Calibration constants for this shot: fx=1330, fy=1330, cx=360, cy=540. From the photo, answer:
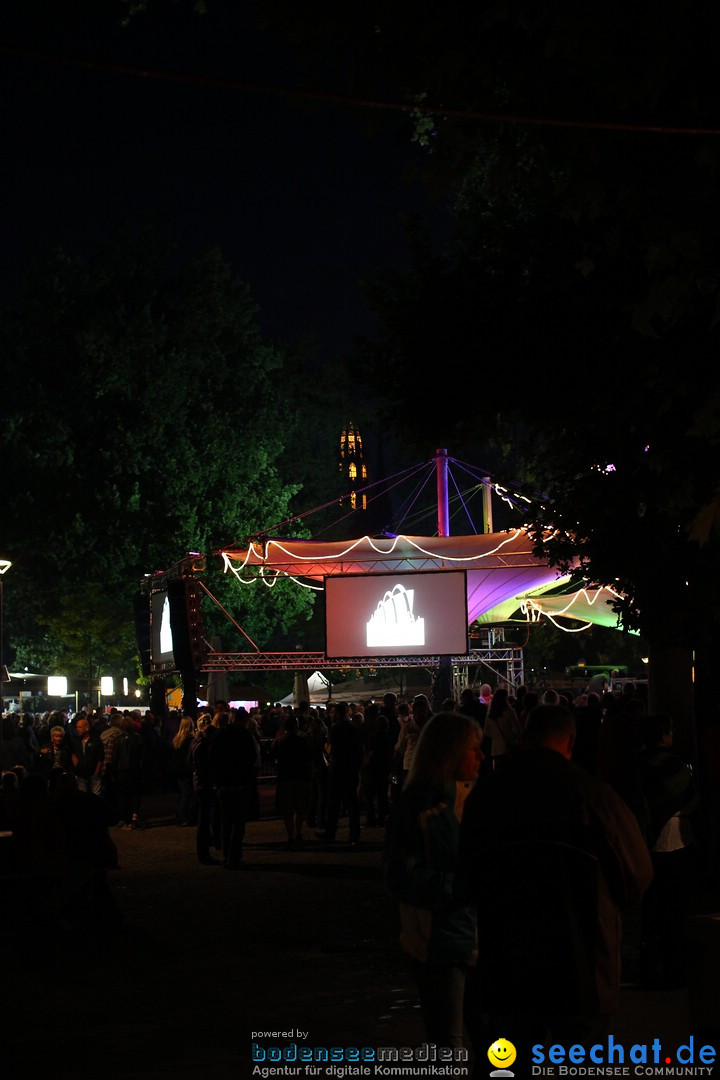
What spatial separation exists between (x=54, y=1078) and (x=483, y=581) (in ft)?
83.1

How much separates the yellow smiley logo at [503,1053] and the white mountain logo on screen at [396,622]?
23715 millimetres

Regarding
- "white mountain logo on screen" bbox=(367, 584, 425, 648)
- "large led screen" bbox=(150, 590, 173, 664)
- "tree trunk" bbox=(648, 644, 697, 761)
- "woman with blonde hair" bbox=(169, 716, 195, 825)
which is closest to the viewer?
"tree trunk" bbox=(648, 644, 697, 761)

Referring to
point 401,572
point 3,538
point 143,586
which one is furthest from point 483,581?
point 3,538

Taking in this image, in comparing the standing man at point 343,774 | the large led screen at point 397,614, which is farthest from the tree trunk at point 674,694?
the large led screen at point 397,614

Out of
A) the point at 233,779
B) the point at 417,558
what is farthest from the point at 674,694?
the point at 417,558

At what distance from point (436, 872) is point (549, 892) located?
94cm

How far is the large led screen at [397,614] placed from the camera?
27734mm

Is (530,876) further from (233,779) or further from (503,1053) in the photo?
(233,779)

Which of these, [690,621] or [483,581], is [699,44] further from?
[483,581]

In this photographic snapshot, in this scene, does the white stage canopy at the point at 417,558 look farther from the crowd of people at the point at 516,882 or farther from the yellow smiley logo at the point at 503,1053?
the yellow smiley logo at the point at 503,1053

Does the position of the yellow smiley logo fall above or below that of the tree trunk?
below

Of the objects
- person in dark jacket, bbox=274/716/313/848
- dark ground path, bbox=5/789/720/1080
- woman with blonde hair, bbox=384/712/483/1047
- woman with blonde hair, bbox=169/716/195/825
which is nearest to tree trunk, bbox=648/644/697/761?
dark ground path, bbox=5/789/720/1080

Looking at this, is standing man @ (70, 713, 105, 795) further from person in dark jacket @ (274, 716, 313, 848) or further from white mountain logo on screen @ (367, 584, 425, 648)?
white mountain logo on screen @ (367, 584, 425, 648)

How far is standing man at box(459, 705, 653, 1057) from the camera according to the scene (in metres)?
3.84
